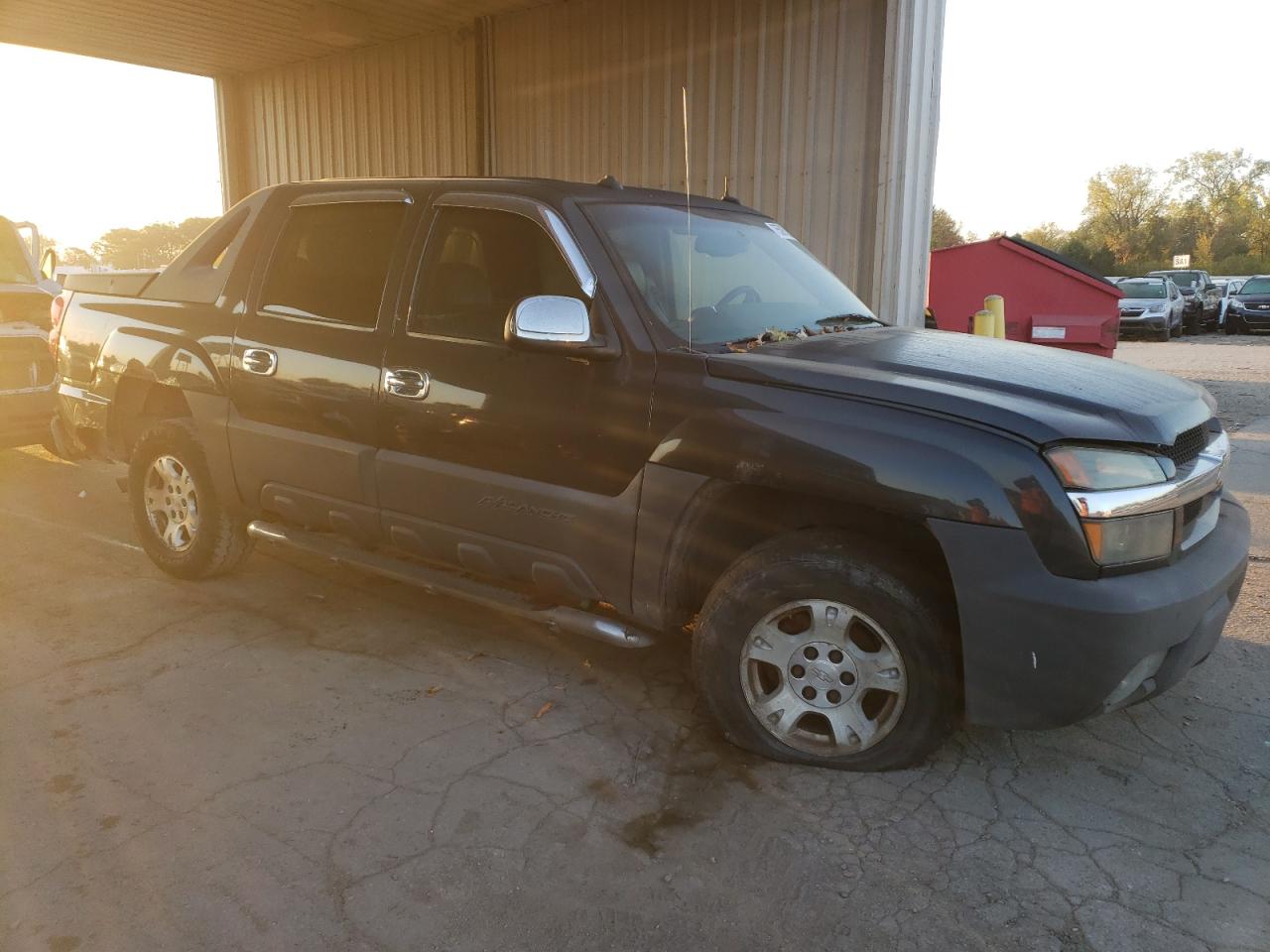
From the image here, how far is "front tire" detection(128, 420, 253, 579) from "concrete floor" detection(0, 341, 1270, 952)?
25.1 inches

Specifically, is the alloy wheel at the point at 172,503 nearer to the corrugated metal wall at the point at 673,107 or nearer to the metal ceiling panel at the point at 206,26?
the corrugated metal wall at the point at 673,107

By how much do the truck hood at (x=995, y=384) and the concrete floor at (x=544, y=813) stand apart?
1.18 m

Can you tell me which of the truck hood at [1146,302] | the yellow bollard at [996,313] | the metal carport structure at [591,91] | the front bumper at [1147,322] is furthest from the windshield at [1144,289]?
the metal carport structure at [591,91]

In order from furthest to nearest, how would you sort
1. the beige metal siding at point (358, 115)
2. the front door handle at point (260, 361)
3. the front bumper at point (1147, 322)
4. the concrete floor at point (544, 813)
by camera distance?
the front bumper at point (1147, 322), the beige metal siding at point (358, 115), the front door handle at point (260, 361), the concrete floor at point (544, 813)

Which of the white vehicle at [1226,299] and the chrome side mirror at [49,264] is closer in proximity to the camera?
the chrome side mirror at [49,264]

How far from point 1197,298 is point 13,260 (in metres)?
29.3

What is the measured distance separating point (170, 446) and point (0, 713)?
166cm

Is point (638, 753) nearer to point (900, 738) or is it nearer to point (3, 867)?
point (900, 738)

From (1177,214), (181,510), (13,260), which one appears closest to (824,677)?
(181,510)

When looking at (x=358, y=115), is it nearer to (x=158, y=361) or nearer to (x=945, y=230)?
(x=158, y=361)

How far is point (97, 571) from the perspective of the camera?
17.3ft

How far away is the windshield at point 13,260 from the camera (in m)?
8.12

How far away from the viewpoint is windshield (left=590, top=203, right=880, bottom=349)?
348 cm

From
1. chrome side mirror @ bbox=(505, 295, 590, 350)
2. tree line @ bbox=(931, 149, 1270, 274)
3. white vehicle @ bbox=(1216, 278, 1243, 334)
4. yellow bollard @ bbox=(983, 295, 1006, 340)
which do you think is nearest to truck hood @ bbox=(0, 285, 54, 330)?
chrome side mirror @ bbox=(505, 295, 590, 350)
